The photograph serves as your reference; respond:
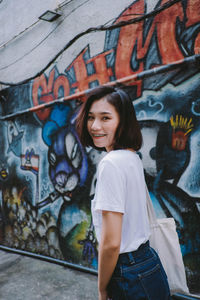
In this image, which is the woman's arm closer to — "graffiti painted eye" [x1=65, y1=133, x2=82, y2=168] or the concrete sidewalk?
the concrete sidewalk

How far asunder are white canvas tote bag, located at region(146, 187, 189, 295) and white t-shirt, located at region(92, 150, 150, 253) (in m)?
0.18

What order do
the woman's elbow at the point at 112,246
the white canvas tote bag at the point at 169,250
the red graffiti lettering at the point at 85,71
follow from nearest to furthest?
the woman's elbow at the point at 112,246
the white canvas tote bag at the point at 169,250
the red graffiti lettering at the point at 85,71

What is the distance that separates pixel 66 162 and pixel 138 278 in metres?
3.06

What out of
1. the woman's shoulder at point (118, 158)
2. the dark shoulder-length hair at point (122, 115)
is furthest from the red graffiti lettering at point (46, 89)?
the woman's shoulder at point (118, 158)

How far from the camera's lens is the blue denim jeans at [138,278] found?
1122mm

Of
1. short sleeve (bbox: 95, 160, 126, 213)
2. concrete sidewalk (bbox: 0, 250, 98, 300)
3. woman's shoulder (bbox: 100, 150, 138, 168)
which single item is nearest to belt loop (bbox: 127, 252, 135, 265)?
short sleeve (bbox: 95, 160, 126, 213)

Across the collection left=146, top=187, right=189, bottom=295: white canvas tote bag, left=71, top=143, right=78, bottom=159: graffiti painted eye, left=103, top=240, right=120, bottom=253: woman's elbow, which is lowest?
left=146, top=187, right=189, bottom=295: white canvas tote bag

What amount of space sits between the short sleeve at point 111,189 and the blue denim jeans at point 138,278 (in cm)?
28

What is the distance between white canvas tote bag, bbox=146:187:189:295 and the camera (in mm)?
1431

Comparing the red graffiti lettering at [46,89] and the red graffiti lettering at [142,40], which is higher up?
the red graffiti lettering at [142,40]

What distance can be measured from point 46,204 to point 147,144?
2.32 meters

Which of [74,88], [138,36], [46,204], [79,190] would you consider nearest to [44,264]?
[46,204]

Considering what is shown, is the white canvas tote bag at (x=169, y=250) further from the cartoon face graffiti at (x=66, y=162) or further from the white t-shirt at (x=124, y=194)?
the cartoon face graffiti at (x=66, y=162)

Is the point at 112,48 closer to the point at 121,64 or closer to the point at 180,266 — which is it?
the point at 121,64
